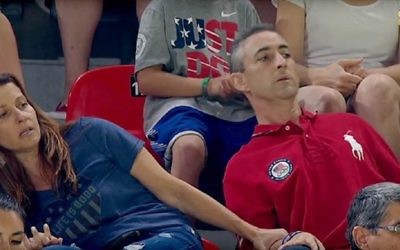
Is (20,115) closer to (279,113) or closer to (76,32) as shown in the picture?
(279,113)

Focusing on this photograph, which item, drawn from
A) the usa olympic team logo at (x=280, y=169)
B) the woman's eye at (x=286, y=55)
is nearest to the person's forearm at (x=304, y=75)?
the woman's eye at (x=286, y=55)

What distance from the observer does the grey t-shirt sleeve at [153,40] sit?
2.84 metres

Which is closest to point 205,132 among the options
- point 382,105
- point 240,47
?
point 240,47

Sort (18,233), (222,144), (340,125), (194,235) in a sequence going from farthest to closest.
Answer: (222,144) → (340,125) → (194,235) → (18,233)

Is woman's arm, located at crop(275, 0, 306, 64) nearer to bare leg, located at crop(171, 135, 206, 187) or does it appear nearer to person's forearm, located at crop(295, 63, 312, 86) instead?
person's forearm, located at crop(295, 63, 312, 86)

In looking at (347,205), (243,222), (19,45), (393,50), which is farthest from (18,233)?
(19,45)

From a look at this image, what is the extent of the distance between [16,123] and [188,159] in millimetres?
511

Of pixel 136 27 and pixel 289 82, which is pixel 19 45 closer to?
pixel 136 27

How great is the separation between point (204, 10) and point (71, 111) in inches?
18.2

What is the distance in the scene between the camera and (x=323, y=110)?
8.70 ft

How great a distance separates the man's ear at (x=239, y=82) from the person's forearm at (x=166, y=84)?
0.17 m

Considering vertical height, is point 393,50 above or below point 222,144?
above

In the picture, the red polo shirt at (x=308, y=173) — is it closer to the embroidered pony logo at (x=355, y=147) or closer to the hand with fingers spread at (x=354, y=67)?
the embroidered pony logo at (x=355, y=147)

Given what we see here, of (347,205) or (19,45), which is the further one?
(19,45)
